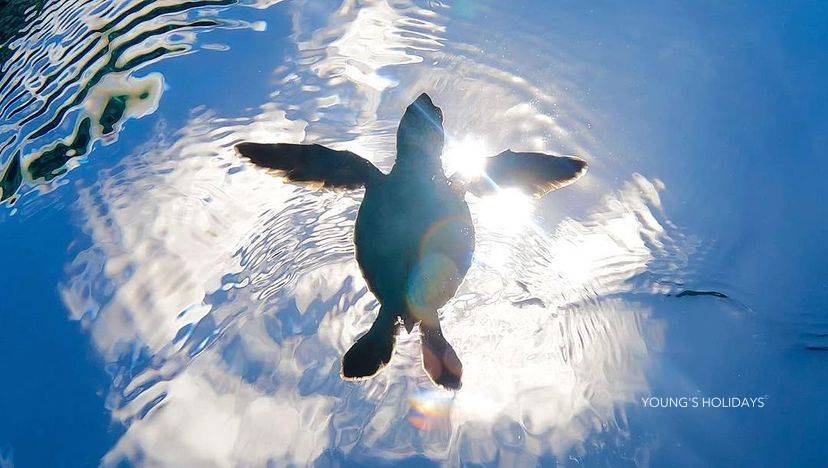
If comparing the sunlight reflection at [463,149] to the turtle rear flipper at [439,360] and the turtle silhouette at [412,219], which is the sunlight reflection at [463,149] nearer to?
the turtle silhouette at [412,219]

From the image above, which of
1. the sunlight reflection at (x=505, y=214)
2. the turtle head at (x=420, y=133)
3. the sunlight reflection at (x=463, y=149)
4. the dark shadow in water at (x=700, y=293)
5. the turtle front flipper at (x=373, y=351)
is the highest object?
the turtle head at (x=420, y=133)

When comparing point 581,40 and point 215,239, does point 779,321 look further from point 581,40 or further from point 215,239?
point 215,239

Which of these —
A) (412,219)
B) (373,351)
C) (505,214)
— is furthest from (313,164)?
(505,214)

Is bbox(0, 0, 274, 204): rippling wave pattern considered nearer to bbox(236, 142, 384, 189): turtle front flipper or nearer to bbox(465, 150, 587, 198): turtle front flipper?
bbox(236, 142, 384, 189): turtle front flipper

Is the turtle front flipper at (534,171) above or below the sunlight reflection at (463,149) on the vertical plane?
above

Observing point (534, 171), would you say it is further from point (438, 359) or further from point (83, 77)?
point (83, 77)

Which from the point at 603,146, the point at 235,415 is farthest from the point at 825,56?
the point at 235,415

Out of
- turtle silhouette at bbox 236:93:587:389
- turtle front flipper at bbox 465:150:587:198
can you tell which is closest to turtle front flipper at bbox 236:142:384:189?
turtle silhouette at bbox 236:93:587:389

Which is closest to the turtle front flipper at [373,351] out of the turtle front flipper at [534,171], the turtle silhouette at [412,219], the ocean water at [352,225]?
the turtle silhouette at [412,219]
